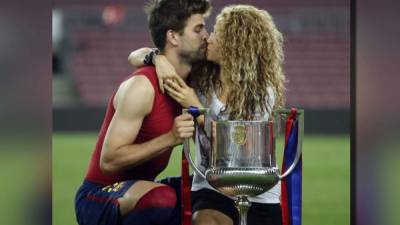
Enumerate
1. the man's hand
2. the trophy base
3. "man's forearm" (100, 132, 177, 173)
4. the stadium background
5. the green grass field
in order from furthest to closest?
the stadium background, the green grass field, "man's forearm" (100, 132, 177, 173), the man's hand, the trophy base

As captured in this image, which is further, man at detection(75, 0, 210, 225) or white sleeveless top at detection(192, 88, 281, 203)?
white sleeveless top at detection(192, 88, 281, 203)

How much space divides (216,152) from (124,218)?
46cm

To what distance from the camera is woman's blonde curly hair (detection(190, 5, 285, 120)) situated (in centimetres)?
280

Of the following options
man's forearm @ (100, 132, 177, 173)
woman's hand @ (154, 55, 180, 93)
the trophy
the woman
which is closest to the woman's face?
the woman

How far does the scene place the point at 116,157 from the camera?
2.65 m

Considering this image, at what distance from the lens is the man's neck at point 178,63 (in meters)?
2.80

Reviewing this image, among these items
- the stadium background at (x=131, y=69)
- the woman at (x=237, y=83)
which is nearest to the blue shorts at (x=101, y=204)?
the woman at (x=237, y=83)

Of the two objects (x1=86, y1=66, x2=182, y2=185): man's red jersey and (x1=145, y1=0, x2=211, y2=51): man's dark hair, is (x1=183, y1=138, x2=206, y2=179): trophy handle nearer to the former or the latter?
(x1=86, y1=66, x2=182, y2=185): man's red jersey

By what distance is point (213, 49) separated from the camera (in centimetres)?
284

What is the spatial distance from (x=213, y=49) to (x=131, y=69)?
11.1m

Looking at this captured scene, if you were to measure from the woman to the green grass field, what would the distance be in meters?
2.97

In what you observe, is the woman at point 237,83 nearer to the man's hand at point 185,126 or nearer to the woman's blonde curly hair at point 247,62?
the woman's blonde curly hair at point 247,62
